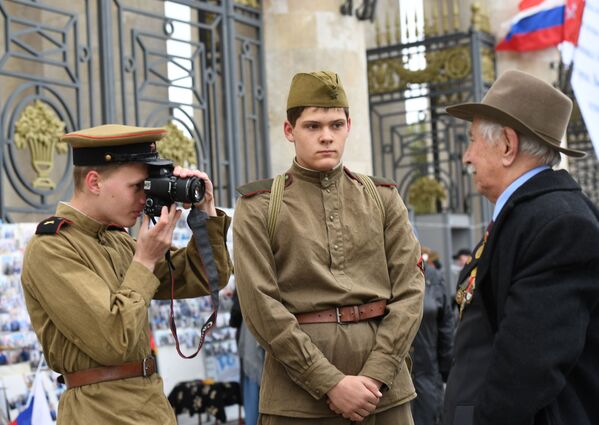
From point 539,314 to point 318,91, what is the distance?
4.62ft

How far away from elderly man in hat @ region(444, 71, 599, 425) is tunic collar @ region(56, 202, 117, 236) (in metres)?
1.16

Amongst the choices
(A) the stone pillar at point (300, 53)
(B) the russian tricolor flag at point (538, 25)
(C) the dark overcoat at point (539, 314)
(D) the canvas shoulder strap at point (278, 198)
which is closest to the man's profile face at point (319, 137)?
(D) the canvas shoulder strap at point (278, 198)

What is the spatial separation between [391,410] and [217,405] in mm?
4294

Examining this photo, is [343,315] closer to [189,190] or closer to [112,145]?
[189,190]

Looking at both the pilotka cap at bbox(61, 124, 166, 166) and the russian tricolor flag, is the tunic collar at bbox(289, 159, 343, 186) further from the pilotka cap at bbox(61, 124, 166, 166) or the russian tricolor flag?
the russian tricolor flag

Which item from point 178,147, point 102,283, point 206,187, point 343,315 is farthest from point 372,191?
point 178,147

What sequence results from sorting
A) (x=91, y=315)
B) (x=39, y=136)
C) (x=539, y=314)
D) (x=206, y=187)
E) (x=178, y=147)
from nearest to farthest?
(x=539, y=314), (x=91, y=315), (x=206, y=187), (x=39, y=136), (x=178, y=147)

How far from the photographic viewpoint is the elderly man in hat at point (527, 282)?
102 inches

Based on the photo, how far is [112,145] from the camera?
10.1 feet

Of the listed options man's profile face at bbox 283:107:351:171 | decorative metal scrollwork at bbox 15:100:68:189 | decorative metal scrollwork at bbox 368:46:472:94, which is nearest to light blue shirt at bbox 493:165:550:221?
man's profile face at bbox 283:107:351:171

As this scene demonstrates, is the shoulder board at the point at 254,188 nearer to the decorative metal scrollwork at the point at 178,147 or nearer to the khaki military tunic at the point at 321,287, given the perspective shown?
the khaki military tunic at the point at 321,287

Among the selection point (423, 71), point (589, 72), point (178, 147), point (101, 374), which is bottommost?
point (101, 374)

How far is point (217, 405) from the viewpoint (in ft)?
24.9

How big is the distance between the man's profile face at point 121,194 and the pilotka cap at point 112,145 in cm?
3
